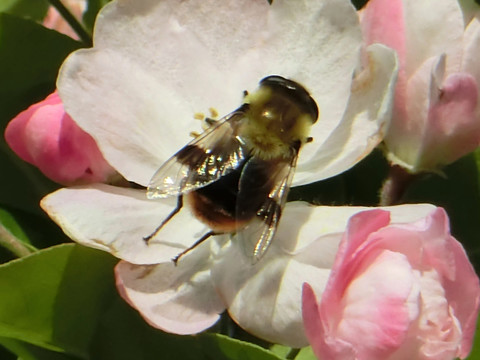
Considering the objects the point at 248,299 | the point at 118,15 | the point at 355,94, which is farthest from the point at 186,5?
the point at 248,299

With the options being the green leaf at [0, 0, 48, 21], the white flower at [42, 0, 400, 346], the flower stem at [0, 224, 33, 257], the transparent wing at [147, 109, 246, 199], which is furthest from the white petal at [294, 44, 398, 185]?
the green leaf at [0, 0, 48, 21]

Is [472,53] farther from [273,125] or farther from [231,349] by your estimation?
[231,349]

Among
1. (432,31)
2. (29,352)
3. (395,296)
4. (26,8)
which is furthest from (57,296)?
(26,8)

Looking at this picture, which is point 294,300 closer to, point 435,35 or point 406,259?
point 406,259

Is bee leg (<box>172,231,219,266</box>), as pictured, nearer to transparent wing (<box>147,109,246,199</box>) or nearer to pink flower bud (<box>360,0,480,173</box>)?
transparent wing (<box>147,109,246,199</box>)

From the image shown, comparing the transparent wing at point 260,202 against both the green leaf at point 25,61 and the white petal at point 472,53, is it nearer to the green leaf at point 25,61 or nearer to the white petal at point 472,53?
the white petal at point 472,53

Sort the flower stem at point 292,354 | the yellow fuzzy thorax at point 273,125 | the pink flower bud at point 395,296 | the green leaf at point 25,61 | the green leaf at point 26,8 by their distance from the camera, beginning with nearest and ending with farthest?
the pink flower bud at point 395,296 < the yellow fuzzy thorax at point 273,125 < the flower stem at point 292,354 < the green leaf at point 25,61 < the green leaf at point 26,8

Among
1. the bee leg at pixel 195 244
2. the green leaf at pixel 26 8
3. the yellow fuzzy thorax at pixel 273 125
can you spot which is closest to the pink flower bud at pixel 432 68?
the yellow fuzzy thorax at pixel 273 125

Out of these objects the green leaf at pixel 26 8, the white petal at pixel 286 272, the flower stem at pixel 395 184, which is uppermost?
the green leaf at pixel 26 8
